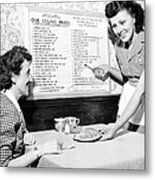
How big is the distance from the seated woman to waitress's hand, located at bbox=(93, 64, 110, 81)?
28 cm

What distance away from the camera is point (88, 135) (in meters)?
1.80

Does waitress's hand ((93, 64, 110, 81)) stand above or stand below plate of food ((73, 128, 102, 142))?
above

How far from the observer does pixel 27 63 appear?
1813 mm

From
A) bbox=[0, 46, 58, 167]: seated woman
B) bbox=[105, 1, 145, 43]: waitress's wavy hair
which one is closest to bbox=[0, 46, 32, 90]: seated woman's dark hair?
bbox=[0, 46, 58, 167]: seated woman

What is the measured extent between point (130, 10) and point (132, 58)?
0.20 metres

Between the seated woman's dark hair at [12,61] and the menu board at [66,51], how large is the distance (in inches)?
1.9

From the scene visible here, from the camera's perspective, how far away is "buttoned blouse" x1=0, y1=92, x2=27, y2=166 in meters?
1.83

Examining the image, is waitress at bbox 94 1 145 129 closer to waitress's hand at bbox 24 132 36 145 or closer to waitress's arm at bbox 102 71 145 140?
waitress's arm at bbox 102 71 145 140

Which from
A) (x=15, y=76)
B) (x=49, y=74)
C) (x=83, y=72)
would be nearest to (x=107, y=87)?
(x=83, y=72)

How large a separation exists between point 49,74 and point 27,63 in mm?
104

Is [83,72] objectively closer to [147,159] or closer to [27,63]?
[27,63]

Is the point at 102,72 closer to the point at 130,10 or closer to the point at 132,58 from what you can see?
the point at 132,58

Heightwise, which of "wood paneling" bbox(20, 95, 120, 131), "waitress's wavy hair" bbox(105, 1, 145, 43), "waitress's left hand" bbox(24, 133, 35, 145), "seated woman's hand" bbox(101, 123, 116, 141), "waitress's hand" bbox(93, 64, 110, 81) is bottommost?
"waitress's left hand" bbox(24, 133, 35, 145)

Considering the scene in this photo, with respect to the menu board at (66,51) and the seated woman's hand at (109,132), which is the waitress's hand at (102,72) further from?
the seated woman's hand at (109,132)
